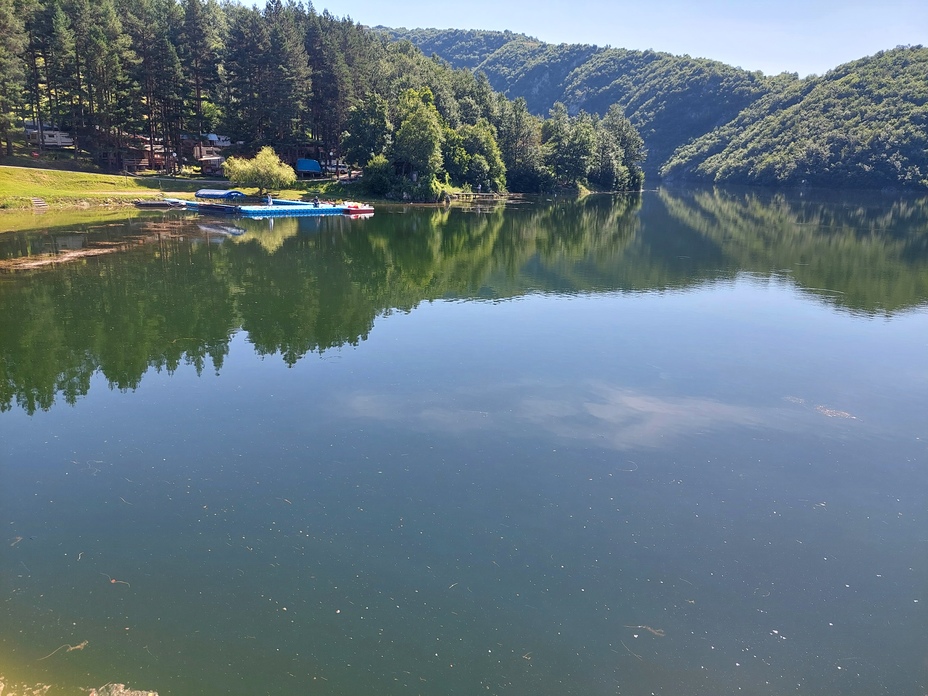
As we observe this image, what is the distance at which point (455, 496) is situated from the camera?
543 inches

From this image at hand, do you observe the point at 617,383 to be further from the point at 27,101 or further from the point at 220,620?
the point at 27,101

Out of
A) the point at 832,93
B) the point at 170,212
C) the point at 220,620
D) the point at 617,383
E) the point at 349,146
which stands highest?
the point at 832,93

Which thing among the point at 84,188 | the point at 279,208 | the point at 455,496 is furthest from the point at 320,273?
the point at 84,188

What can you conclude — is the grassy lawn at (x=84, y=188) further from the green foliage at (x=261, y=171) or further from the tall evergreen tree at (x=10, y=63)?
the tall evergreen tree at (x=10, y=63)

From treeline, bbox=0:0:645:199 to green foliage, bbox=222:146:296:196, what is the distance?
478 inches

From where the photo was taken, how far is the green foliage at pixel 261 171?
74.7m

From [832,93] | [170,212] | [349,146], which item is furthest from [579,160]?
[832,93]

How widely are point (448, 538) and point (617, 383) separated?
10567mm

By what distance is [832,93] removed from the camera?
180m

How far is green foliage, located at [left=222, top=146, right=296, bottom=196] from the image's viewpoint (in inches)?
2940

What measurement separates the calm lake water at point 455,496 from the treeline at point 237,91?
189ft

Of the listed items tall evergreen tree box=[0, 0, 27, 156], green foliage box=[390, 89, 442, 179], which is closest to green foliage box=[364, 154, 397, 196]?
green foliage box=[390, 89, 442, 179]

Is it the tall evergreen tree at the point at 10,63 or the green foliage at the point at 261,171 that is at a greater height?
the tall evergreen tree at the point at 10,63

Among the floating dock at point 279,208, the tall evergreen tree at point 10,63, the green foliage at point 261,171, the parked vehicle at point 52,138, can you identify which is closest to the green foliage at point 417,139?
the floating dock at point 279,208
